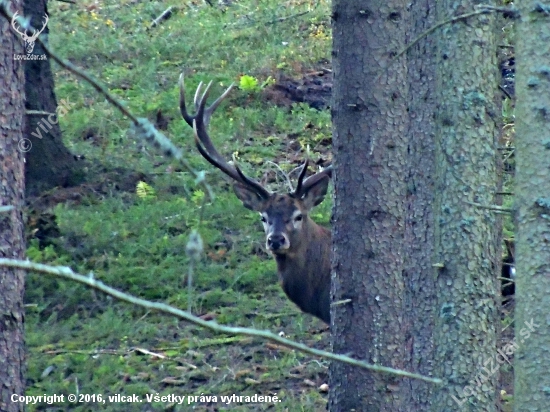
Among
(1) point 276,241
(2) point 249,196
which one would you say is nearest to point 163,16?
(2) point 249,196

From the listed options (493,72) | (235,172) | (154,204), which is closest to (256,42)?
(154,204)

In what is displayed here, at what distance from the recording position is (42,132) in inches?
421

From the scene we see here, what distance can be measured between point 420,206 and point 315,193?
304 cm

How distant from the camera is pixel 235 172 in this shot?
8016mm

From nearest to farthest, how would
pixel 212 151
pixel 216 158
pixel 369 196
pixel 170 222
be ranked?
pixel 369 196 → pixel 216 158 → pixel 212 151 → pixel 170 222

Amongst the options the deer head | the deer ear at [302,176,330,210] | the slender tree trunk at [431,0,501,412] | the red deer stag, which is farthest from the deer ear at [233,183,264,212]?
the slender tree trunk at [431,0,501,412]

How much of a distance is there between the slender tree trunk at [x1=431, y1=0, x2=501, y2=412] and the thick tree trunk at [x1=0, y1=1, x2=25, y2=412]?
8.28 ft

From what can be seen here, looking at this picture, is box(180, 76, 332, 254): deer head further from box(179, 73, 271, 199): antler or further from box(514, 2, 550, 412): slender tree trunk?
box(514, 2, 550, 412): slender tree trunk

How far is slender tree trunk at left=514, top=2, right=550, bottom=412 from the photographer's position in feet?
10.2

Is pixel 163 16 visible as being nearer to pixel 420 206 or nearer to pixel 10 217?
pixel 10 217

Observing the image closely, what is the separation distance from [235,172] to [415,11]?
8.95ft

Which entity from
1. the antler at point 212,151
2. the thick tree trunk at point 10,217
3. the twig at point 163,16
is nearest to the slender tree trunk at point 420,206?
the thick tree trunk at point 10,217

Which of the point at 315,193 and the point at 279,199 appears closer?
the point at 279,199

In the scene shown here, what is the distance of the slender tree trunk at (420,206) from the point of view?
4840 mm
